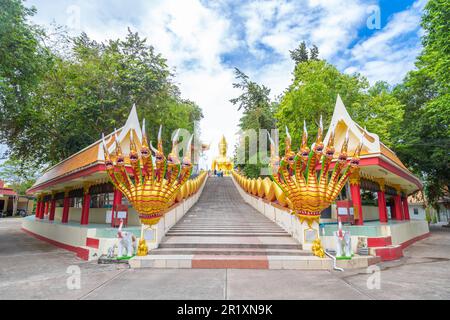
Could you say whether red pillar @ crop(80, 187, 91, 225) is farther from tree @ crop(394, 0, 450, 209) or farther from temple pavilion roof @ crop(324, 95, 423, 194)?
tree @ crop(394, 0, 450, 209)

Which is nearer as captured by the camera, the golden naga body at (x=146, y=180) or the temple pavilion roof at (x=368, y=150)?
the golden naga body at (x=146, y=180)

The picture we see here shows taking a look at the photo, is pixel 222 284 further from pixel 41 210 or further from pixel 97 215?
pixel 41 210

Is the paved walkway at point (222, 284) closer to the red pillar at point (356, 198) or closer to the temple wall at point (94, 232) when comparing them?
the temple wall at point (94, 232)

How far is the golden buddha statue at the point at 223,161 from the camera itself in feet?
136

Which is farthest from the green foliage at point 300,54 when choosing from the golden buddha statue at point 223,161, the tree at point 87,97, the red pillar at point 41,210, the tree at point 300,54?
the red pillar at point 41,210

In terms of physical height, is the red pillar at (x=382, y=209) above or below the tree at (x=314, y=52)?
below

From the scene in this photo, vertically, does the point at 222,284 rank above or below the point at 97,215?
below

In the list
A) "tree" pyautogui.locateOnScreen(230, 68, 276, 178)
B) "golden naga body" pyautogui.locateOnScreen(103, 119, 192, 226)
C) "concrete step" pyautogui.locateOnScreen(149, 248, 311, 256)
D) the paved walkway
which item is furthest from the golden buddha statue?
the paved walkway

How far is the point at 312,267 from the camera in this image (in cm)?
629

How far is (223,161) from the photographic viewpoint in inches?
1641

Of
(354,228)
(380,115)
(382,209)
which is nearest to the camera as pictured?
(354,228)

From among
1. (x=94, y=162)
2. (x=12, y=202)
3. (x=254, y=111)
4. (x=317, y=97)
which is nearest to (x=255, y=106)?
(x=254, y=111)

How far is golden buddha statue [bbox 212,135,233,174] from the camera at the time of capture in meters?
41.3
